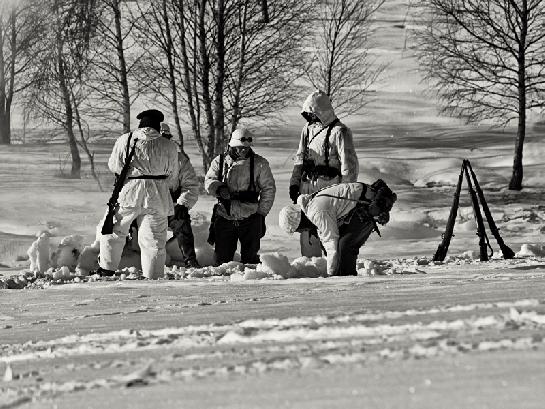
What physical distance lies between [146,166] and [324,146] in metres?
1.52

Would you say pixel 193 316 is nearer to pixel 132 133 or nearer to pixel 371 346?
pixel 371 346

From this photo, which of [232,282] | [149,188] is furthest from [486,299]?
[149,188]

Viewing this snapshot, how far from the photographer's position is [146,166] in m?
10.2

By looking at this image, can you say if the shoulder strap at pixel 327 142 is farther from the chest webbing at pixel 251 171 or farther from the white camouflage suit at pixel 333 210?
the chest webbing at pixel 251 171

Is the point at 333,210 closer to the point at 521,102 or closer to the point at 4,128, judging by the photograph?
the point at 521,102

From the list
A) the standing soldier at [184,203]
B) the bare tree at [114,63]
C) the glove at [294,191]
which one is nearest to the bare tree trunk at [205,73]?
the bare tree at [114,63]

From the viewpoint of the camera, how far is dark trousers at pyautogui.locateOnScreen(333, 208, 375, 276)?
9.48 metres

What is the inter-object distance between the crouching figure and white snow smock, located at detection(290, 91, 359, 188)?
97cm

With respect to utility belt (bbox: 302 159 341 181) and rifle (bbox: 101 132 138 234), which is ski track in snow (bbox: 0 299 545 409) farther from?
utility belt (bbox: 302 159 341 181)

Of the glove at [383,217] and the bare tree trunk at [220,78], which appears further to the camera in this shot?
the bare tree trunk at [220,78]

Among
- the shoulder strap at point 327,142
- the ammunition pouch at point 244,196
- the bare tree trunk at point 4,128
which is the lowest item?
the ammunition pouch at point 244,196

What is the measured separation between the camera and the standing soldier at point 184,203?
11.5 metres

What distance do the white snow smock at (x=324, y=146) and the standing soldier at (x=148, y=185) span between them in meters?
1.15

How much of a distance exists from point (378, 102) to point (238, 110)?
26522 mm
